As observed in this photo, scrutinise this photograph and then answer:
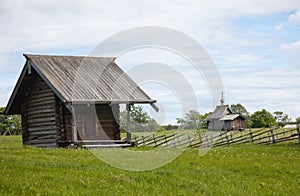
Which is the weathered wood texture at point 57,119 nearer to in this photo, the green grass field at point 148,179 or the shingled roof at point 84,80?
A: the shingled roof at point 84,80

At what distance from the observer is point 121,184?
37.6 feet

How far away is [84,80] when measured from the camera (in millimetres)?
28281

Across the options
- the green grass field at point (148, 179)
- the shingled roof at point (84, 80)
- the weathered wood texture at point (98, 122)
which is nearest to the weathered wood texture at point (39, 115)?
the shingled roof at point (84, 80)

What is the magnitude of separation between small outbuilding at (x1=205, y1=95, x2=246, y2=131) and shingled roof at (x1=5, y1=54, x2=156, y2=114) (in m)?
53.9

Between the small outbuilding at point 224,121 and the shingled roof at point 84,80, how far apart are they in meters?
53.9

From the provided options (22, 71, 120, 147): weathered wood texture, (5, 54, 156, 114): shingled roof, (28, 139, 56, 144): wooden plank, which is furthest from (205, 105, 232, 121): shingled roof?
(28, 139, 56, 144): wooden plank

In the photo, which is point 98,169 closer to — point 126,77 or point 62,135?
point 62,135

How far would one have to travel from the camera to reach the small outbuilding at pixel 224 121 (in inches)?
3263

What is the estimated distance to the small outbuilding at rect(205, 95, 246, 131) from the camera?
272 ft

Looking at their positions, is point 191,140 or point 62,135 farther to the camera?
point 191,140

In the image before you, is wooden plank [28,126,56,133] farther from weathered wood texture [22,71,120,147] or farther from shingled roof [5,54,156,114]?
shingled roof [5,54,156,114]

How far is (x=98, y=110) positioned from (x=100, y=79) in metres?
1.91

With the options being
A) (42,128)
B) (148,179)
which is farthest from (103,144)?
(148,179)

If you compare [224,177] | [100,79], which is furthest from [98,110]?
[224,177]
